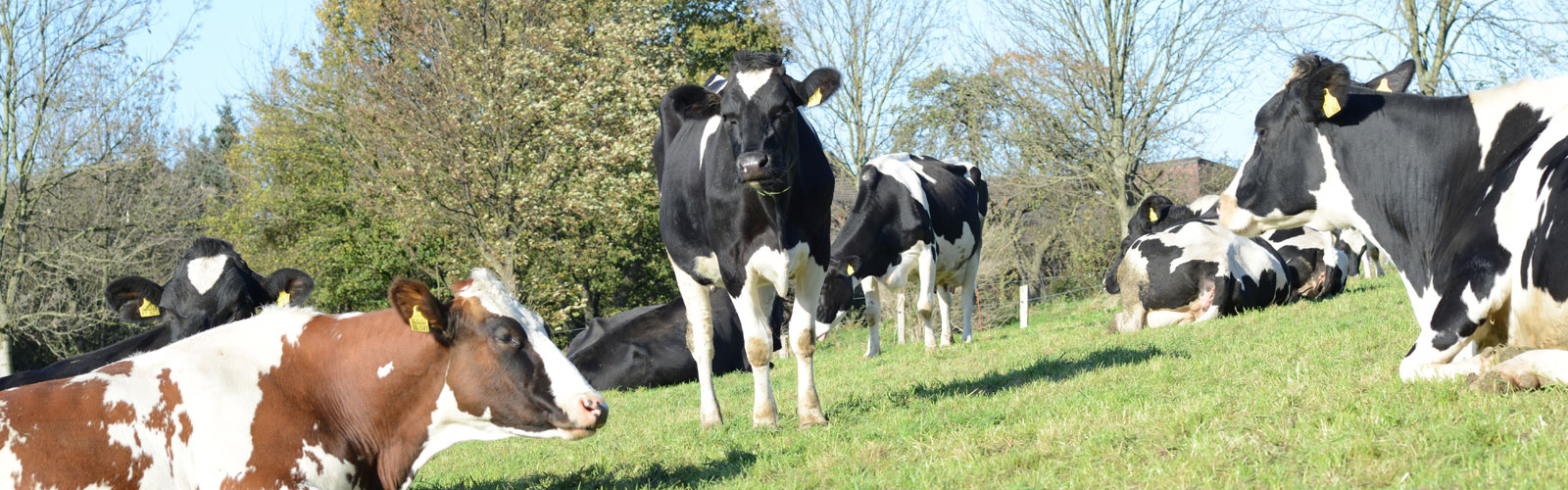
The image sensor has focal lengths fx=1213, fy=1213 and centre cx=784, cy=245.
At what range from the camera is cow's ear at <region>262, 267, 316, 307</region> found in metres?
8.82

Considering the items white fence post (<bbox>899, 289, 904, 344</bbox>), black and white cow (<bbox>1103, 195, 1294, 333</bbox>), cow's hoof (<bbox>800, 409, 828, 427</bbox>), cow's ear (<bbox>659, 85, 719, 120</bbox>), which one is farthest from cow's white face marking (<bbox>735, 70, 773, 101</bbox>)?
white fence post (<bbox>899, 289, 904, 344</bbox>)

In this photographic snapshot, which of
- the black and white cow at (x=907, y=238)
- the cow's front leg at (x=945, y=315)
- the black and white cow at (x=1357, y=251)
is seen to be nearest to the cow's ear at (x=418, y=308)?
the cow's front leg at (x=945, y=315)

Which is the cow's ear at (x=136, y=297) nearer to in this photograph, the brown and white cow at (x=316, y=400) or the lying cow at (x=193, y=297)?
the lying cow at (x=193, y=297)

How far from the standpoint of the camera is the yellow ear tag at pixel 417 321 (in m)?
5.02

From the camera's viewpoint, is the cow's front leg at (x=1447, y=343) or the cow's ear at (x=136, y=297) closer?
the cow's front leg at (x=1447, y=343)

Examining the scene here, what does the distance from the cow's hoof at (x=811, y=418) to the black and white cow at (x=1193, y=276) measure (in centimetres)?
705

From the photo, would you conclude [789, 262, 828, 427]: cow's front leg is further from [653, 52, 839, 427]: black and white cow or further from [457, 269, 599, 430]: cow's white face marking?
[457, 269, 599, 430]: cow's white face marking

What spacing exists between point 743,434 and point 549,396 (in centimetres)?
240

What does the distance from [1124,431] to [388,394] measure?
325 cm

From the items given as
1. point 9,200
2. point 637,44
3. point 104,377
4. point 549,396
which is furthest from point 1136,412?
point 9,200

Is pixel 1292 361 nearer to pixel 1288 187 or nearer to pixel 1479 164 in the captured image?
pixel 1288 187

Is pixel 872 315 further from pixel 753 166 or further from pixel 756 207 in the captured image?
pixel 753 166

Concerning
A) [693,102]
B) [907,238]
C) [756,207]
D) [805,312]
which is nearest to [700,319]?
[805,312]

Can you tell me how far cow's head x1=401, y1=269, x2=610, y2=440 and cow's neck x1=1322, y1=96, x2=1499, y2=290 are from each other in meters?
4.33
